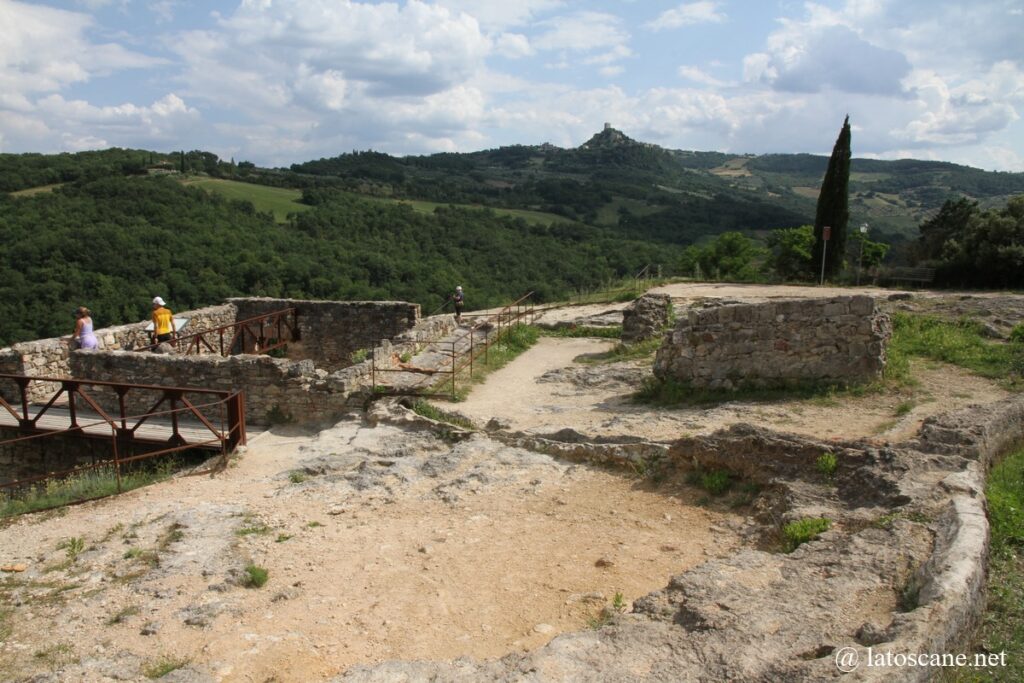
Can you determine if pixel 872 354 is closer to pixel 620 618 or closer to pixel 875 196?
pixel 620 618

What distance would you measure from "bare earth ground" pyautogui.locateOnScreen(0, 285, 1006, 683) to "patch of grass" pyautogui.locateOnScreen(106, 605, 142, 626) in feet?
0.04

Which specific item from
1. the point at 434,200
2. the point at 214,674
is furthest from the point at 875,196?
the point at 214,674

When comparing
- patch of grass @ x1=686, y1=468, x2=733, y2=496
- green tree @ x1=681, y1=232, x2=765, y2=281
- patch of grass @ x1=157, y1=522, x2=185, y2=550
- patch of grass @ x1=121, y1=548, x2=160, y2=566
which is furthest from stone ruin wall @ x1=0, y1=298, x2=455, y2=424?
green tree @ x1=681, y1=232, x2=765, y2=281

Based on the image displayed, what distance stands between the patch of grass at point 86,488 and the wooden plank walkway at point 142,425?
22.6 inches

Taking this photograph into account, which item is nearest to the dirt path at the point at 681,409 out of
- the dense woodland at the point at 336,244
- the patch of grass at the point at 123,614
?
the patch of grass at the point at 123,614

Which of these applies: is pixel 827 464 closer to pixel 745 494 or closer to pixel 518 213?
pixel 745 494

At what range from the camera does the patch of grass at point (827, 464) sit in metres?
6.74

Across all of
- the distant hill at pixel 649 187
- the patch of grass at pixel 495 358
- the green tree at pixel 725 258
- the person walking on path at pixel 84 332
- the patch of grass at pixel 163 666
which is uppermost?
the distant hill at pixel 649 187

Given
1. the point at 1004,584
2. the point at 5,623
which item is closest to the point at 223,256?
the point at 5,623

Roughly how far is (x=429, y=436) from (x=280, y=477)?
80.4 inches

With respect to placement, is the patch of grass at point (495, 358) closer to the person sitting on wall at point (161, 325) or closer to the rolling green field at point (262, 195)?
the person sitting on wall at point (161, 325)

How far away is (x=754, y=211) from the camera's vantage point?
92.7m

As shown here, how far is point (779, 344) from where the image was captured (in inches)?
426

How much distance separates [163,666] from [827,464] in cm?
587
